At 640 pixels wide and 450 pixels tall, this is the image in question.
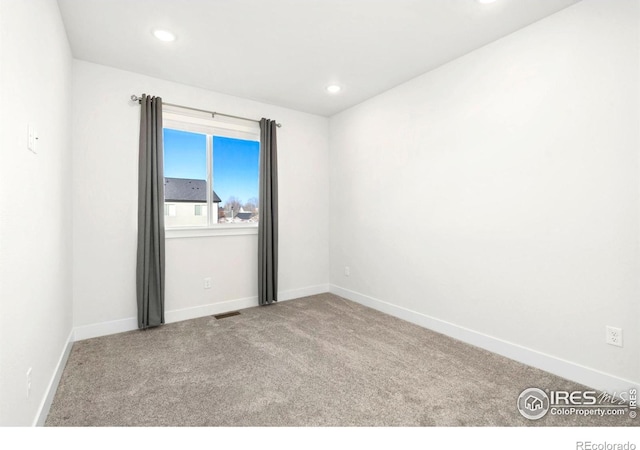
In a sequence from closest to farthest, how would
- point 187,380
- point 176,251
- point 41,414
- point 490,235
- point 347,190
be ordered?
point 41,414
point 187,380
point 490,235
point 176,251
point 347,190

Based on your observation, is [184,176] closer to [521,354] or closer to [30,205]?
[30,205]

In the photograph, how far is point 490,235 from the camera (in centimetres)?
272

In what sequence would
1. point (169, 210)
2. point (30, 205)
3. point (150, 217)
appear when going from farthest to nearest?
point (169, 210)
point (150, 217)
point (30, 205)

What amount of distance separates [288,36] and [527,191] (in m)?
2.24

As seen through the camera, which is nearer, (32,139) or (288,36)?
(32,139)

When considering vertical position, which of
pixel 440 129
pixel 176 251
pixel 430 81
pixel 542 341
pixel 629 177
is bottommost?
pixel 542 341

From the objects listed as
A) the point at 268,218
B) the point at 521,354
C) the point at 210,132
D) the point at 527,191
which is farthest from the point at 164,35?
the point at 521,354

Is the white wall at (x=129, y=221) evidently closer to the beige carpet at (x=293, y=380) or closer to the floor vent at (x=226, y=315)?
the floor vent at (x=226, y=315)

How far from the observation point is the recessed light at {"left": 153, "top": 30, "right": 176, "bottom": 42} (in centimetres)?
251

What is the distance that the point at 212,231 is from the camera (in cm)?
372

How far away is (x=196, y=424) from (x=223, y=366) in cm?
70

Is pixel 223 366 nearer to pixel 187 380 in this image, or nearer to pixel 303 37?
pixel 187 380

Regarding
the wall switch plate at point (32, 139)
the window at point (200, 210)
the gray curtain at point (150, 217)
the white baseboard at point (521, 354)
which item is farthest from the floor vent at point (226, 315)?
the wall switch plate at point (32, 139)

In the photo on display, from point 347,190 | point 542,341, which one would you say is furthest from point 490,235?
point 347,190
